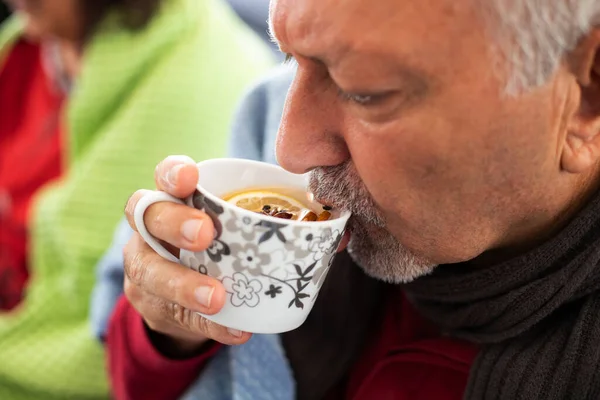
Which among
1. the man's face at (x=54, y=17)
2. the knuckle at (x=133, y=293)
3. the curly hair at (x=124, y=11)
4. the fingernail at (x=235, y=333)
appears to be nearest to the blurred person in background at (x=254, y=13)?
the curly hair at (x=124, y=11)

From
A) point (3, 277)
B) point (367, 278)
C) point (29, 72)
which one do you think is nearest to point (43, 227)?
point (3, 277)

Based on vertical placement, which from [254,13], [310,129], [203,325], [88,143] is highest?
[310,129]

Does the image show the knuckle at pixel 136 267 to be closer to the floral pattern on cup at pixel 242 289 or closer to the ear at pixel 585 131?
the floral pattern on cup at pixel 242 289

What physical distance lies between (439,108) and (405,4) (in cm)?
9

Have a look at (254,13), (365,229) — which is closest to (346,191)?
(365,229)

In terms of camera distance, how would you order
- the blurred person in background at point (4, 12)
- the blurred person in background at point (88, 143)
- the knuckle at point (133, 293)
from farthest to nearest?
the blurred person in background at point (4, 12) → the blurred person in background at point (88, 143) → the knuckle at point (133, 293)

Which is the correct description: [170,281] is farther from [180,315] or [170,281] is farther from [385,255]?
[385,255]

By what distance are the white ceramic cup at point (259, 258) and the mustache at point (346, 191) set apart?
0.04ft

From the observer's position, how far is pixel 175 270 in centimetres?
70

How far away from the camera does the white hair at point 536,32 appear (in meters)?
→ 0.58

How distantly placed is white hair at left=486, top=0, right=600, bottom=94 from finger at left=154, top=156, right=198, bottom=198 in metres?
0.29

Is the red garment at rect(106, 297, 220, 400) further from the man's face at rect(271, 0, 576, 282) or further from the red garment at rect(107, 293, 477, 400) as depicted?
the man's face at rect(271, 0, 576, 282)

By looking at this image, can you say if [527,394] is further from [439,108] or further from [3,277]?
[3,277]

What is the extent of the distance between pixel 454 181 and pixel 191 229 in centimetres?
24
